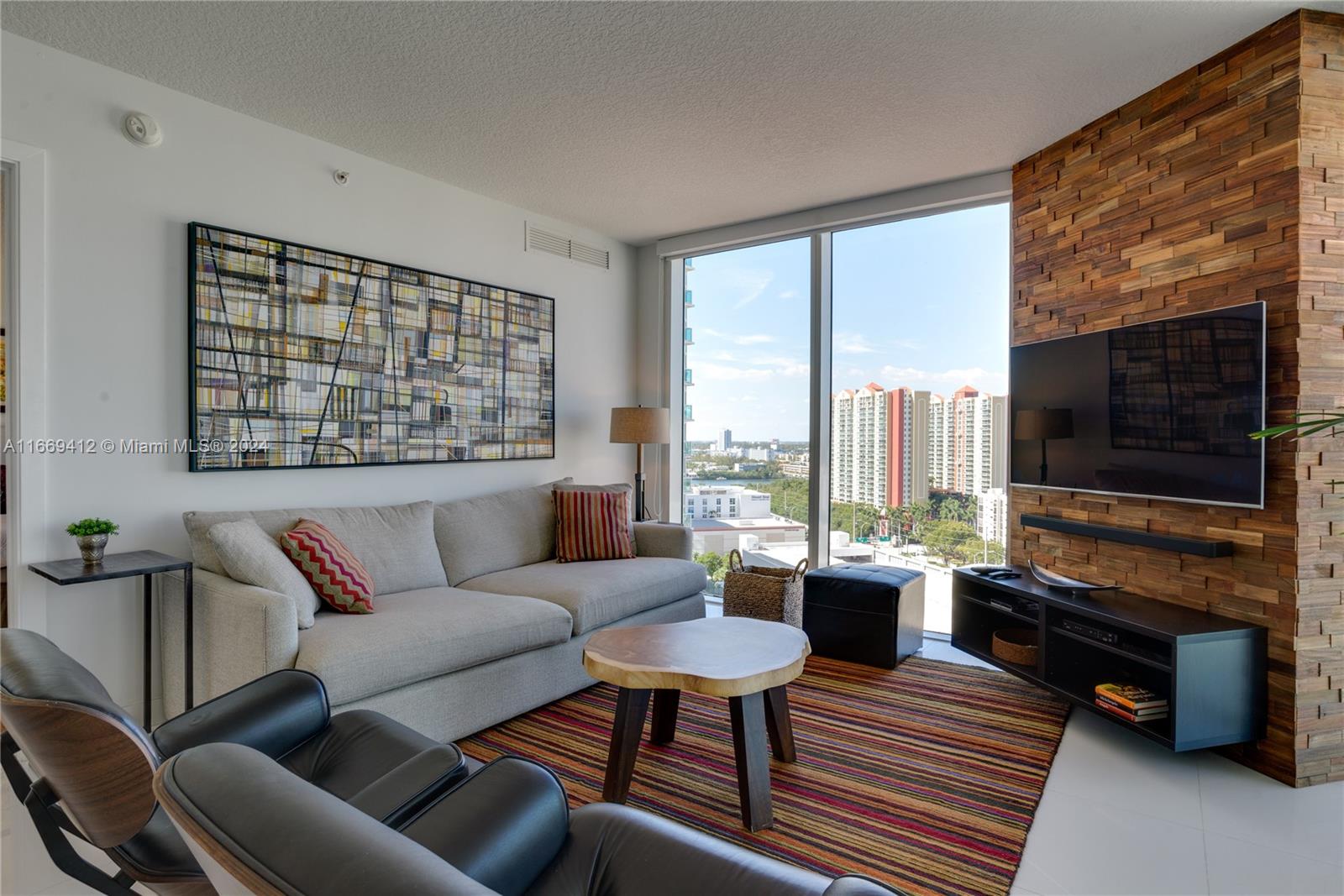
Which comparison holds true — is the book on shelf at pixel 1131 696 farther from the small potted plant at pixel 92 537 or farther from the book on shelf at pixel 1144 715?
the small potted plant at pixel 92 537

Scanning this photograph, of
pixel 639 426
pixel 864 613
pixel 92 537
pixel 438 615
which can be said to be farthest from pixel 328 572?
pixel 864 613

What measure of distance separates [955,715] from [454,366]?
3080mm

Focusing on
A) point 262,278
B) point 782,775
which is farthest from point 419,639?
point 262,278

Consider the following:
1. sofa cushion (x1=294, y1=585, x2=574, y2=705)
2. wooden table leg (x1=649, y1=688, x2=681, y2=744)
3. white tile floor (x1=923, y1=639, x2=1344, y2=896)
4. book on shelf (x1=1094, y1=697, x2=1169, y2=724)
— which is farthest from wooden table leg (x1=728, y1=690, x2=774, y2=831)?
book on shelf (x1=1094, y1=697, x2=1169, y2=724)

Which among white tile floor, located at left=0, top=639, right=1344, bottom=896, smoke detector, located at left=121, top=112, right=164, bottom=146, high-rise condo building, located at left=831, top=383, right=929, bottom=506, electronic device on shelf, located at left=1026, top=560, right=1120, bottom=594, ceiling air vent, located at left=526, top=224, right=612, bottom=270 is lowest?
white tile floor, located at left=0, top=639, right=1344, bottom=896

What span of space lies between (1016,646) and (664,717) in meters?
1.60

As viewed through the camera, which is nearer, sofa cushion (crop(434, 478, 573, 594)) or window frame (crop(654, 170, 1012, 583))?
sofa cushion (crop(434, 478, 573, 594))

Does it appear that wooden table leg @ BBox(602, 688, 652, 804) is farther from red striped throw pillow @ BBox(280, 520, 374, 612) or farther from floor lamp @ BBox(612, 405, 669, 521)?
floor lamp @ BBox(612, 405, 669, 521)

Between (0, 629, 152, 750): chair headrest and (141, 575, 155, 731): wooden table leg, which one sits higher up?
(0, 629, 152, 750): chair headrest

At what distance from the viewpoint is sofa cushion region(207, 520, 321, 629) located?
2553mm

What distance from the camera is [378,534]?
130 inches

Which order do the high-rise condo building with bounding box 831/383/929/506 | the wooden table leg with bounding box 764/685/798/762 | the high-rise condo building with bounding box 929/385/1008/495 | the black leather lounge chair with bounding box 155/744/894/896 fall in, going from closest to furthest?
the black leather lounge chair with bounding box 155/744/894/896, the wooden table leg with bounding box 764/685/798/762, the high-rise condo building with bounding box 929/385/1008/495, the high-rise condo building with bounding box 831/383/929/506

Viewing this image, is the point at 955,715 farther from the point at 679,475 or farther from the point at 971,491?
the point at 679,475

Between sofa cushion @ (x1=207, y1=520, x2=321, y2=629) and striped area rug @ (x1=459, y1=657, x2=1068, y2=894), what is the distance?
821 millimetres
